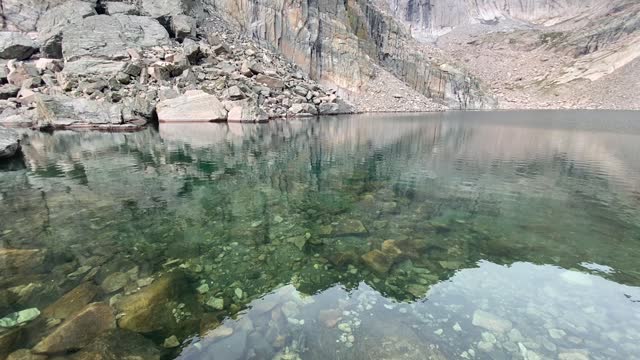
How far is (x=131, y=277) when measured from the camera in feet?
22.0

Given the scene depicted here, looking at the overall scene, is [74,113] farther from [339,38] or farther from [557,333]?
[339,38]

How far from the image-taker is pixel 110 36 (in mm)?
47625

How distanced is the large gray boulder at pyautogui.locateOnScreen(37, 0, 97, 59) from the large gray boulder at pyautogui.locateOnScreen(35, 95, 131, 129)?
18982 mm

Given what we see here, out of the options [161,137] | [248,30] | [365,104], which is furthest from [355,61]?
[161,137]

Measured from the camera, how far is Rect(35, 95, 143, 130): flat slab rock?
32688mm

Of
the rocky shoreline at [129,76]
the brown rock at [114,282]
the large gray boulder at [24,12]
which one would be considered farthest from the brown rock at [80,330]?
the large gray boulder at [24,12]

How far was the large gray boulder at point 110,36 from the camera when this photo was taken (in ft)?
148

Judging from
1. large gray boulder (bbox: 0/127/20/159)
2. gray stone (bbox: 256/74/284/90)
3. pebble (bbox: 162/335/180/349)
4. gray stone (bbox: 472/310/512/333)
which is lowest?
gray stone (bbox: 472/310/512/333)

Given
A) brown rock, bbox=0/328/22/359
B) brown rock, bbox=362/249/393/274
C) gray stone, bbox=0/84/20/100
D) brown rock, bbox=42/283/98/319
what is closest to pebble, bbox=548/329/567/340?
brown rock, bbox=362/249/393/274

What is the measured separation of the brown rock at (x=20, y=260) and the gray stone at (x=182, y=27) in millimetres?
56384

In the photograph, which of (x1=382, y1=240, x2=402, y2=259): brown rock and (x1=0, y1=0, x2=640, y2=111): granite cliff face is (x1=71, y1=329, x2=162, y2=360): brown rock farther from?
(x1=0, y1=0, x2=640, y2=111): granite cliff face

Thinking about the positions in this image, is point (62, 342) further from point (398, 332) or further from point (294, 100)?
point (294, 100)

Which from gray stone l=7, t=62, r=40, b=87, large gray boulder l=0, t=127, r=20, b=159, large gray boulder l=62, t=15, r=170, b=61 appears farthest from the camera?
large gray boulder l=62, t=15, r=170, b=61

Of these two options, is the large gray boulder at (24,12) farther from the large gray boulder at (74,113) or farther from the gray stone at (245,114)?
the gray stone at (245,114)
